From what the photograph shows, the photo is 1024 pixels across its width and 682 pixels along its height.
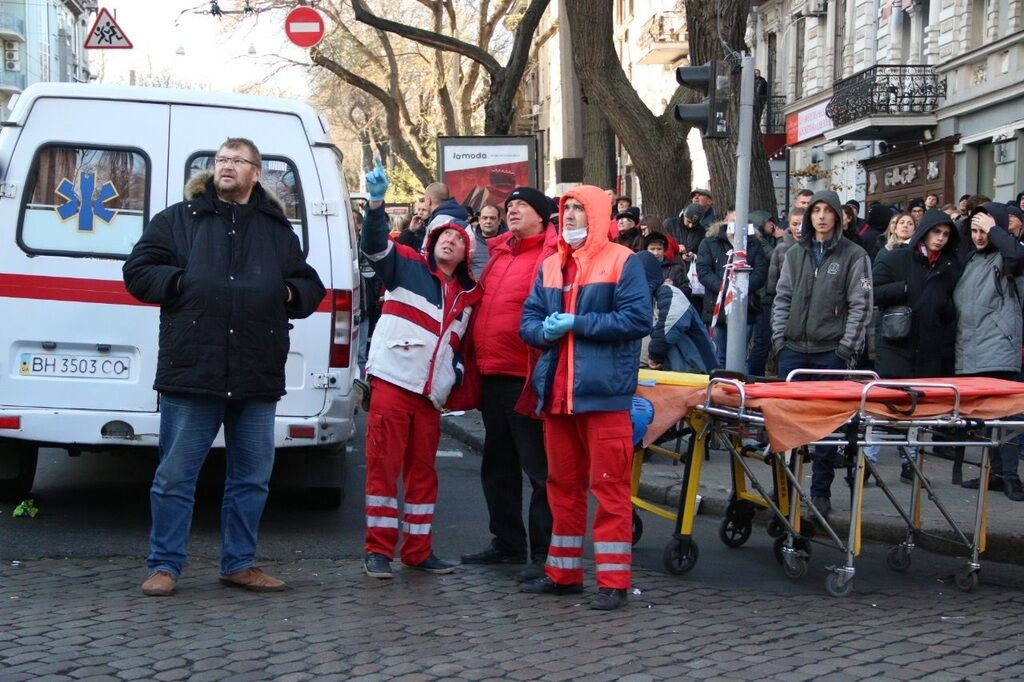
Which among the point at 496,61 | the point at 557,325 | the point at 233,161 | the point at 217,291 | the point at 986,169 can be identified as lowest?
the point at 557,325

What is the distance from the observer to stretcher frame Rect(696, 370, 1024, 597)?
22.2ft

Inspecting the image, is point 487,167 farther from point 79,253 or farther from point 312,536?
point 79,253

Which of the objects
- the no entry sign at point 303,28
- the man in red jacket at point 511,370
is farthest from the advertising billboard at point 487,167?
the man in red jacket at point 511,370

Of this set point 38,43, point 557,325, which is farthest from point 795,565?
point 38,43

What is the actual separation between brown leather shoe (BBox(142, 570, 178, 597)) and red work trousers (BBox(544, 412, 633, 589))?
171cm

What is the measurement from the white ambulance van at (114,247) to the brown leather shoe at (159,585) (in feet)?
4.38

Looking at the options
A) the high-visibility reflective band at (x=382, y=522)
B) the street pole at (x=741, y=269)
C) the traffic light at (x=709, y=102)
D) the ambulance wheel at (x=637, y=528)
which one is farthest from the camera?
the traffic light at (x=709, y=102)

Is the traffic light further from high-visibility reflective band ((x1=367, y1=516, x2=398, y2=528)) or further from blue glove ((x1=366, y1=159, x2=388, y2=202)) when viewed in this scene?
high-visibility reflective band ((x1=367, y1=516, x2=398, y2=528))

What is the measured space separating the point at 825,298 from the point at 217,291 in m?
3.82

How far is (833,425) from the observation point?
661 cm

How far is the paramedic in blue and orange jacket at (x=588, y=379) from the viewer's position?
645cm

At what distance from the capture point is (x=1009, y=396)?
6863mm

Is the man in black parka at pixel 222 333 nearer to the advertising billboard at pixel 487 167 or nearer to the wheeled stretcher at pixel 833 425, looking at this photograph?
the wheeled stretcher at pixel 833 425

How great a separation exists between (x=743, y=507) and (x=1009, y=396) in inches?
65.7
